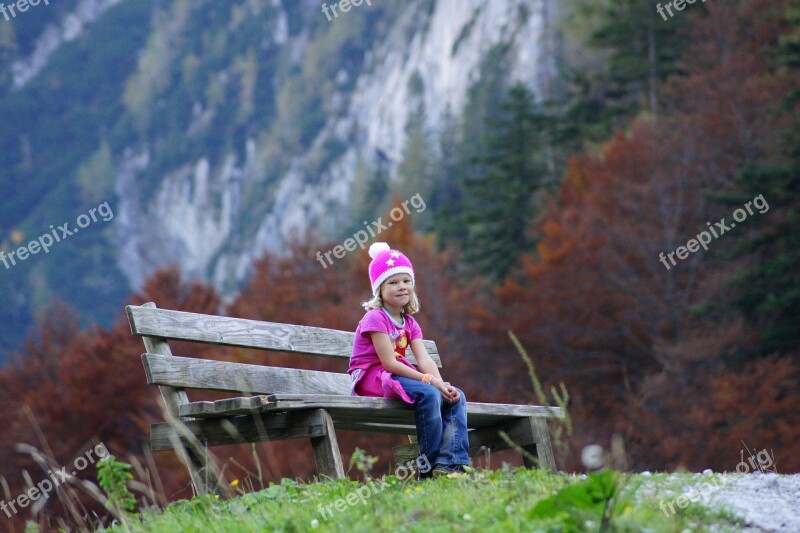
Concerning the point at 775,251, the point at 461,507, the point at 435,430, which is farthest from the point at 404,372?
the point at 775,251

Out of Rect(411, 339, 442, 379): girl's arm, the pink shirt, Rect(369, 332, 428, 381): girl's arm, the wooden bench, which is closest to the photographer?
the wooden bench

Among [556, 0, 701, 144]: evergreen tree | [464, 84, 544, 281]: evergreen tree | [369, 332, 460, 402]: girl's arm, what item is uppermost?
[556, 0, 701, 144]: evergreen tree

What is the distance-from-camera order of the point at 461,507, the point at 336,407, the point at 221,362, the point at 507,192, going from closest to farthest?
the point at 461,507, the point at 336,407, the point at 221,362, the point at 507,192

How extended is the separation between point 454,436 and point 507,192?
1163 inches

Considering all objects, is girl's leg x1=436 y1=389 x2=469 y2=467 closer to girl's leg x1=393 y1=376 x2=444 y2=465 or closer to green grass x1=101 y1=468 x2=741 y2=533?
girl's leg x1=393 y1=376 x2=444 y2=465

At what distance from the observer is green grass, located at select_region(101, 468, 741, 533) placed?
3490 mm

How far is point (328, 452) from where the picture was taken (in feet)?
17.1

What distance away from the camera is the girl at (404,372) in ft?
18.1

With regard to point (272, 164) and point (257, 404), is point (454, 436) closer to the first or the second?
point (257, 404)

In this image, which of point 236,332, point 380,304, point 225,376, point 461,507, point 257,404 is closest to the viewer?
point 461,507

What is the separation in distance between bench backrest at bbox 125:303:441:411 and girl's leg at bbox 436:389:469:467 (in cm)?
93

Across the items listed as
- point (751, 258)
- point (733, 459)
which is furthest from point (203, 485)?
point (751, 258)

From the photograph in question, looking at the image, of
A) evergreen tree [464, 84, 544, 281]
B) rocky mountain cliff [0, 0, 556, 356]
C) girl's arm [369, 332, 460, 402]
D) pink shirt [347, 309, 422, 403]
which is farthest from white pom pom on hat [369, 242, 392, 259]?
rocky mountain cliff [0, 0, 556, 356]

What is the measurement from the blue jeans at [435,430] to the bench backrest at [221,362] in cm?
77
